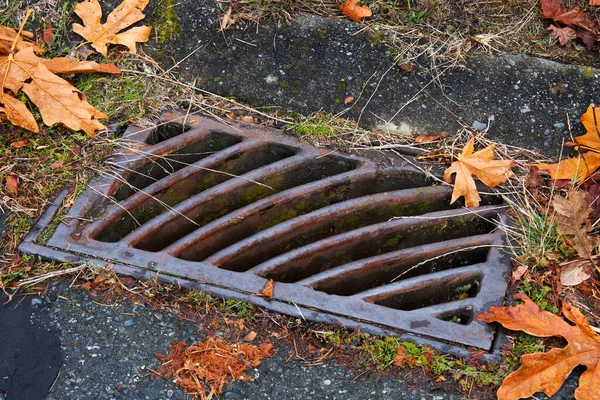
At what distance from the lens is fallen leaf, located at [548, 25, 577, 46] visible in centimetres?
253

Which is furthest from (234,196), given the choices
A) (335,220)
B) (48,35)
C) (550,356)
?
Answer: (550,356)

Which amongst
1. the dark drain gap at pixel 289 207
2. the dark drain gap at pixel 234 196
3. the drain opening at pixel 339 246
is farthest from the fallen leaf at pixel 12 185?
the drain opening at pixel 339 246

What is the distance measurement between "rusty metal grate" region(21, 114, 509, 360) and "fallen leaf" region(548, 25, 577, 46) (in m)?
0.84

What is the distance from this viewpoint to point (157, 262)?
6.48 ft

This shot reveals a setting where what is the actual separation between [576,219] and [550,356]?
466 mm

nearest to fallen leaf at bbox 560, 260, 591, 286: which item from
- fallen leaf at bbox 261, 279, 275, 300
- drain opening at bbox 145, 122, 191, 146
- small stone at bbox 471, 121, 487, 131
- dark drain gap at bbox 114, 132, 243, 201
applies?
small stone at bbox 471, 121, 487, 131

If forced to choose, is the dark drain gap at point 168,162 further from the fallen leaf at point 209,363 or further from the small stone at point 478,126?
the small stone at point 478,126

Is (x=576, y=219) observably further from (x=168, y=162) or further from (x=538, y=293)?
(x=168, y=162)

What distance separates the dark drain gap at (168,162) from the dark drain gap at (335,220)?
0.40m

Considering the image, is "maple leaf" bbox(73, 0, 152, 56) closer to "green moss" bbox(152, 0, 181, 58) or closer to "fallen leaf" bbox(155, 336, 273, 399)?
"green moss" bbox(152, 0, 181, 58)

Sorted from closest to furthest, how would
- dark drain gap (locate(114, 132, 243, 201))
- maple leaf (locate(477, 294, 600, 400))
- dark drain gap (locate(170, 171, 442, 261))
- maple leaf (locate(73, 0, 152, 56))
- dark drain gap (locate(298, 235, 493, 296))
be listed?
maple leaf (locate(477, 294, 600, 400)), dark drain gap (locate(298, 235, 493, 296)), dark drain gap (locate(170, 171, 442, 261)), dark drain gap (locate(114, 132, 243, 201)), maple leaf (locate(73, 0, 152, 56))

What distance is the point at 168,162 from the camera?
2277 millimetres

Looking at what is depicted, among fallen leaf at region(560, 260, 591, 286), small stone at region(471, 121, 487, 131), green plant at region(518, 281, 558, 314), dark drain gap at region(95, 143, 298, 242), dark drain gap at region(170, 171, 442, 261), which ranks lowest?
green plant at region(518, 281, 558, 314)

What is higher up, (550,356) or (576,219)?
(576,219)
